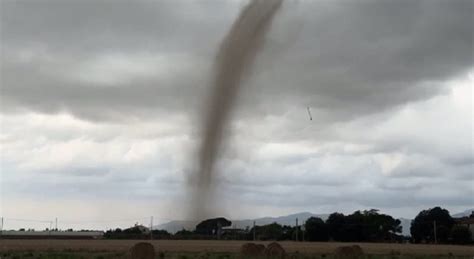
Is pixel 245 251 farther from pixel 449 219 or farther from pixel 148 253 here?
pixel 449 219

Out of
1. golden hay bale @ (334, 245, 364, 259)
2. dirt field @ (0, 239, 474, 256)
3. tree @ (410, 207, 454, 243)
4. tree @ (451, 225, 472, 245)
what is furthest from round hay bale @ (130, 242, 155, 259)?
tree @ (410, 207, 454, 243)

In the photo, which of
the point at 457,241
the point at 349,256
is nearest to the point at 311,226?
the point at 457,241

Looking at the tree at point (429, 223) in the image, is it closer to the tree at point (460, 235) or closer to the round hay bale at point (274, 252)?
the tree at point (460, 235)

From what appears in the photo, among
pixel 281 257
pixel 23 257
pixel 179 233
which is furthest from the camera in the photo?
pixel 179 233

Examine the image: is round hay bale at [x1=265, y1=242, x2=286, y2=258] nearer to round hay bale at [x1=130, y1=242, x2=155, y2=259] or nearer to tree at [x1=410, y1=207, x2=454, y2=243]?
round hay bale at [x1=130, y1=242, x2=155, y2=259]

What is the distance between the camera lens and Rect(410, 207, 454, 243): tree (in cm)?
16375

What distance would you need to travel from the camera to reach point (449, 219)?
17350cm

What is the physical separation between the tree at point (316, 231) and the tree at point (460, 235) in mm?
29660

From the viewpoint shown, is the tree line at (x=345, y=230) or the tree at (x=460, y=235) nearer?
the tree at (x=460, y=235)

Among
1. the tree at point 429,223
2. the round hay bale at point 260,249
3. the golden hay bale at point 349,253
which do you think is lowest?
the golden hay bale at point 349,253

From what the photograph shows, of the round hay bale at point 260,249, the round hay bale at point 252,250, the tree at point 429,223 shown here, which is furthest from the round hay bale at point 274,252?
the tree at point 429,223

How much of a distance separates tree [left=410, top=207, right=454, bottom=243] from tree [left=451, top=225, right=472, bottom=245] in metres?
13.2

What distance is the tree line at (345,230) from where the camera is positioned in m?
160

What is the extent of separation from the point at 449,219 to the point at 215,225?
58833 mm
